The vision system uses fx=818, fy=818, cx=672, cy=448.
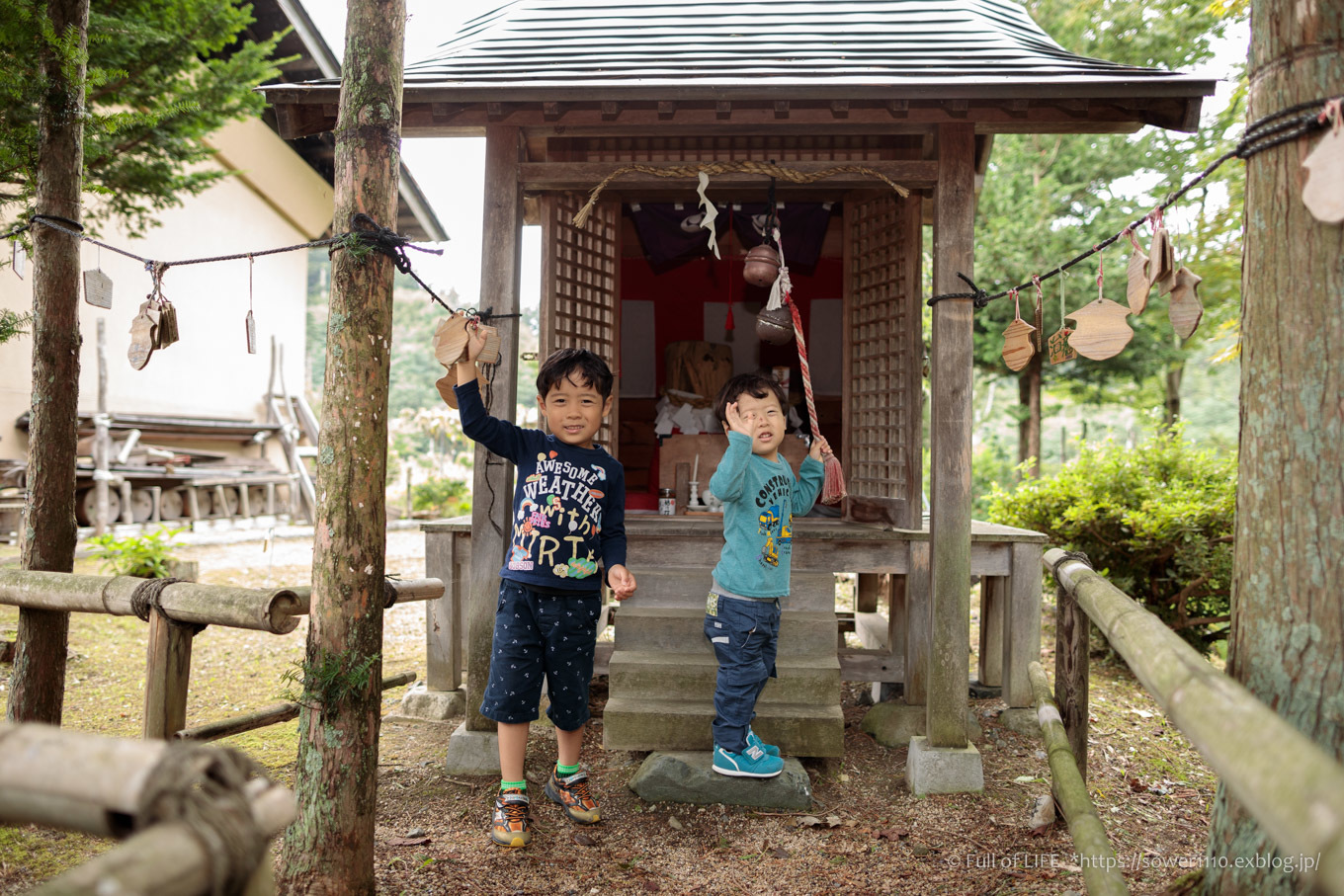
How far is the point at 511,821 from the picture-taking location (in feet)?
11.2

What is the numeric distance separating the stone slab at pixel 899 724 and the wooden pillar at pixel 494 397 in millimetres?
2305

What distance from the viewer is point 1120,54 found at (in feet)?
43.3

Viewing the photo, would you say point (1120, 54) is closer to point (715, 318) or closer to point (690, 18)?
point (715, 318)

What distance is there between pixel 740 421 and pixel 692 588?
54.7 inches

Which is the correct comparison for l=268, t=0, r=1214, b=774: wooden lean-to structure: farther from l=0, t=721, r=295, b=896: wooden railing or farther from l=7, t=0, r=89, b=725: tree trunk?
l=0, t=721, r=295, b=896: wooden railing

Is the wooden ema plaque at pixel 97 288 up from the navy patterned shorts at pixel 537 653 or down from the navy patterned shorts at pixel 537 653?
up

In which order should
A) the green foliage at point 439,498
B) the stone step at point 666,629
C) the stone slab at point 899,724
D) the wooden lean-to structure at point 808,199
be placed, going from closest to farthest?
the wooden lean-to structure at point 808,199 < the stone step at point 666,629 < the stone slab at point 899,724 < the green foliage at point 439,498

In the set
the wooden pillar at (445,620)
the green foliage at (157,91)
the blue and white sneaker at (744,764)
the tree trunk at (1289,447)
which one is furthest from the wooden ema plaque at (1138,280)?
the green foliage at (157,91)

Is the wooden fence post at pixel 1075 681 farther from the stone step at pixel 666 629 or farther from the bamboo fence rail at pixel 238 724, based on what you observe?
the bamboo fence rail at pixel 238 724

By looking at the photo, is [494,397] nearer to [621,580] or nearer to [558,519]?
[558,519]

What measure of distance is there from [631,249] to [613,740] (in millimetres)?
5568

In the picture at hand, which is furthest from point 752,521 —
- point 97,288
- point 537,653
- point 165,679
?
point 97,288

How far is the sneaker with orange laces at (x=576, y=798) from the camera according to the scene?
363cm

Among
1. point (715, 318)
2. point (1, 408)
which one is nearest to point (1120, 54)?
point (715, 318)
